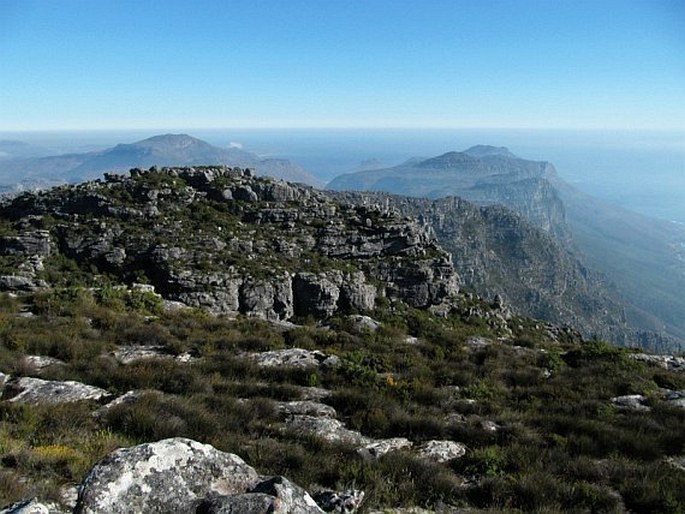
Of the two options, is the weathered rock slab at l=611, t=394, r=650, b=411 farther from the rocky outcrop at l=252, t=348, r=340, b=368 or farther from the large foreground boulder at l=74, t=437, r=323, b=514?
the large foreground boulder at l=74, t=437, r=323, b=514

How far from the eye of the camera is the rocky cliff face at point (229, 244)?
38.9 meters

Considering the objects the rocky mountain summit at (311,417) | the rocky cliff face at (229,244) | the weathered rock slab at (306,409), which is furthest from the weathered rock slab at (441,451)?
the rocky cliff face at (229,244)

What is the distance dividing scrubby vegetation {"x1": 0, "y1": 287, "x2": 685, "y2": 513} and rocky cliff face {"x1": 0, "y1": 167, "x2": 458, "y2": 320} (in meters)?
23.1

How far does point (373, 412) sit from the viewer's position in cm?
854

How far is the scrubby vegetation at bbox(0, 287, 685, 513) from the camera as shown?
6090mm

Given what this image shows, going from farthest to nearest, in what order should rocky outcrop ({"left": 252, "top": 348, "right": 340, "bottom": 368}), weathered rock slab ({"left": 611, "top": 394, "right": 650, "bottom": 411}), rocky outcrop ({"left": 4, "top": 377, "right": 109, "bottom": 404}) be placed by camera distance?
rocky outcrop ({"left": 252, "top": 348, "right": 340, "bottom": 368}) < weathered rock slab ({"left": 611, "top": 394, "right": 650, "bottom": 411}) < rocky outcrop ({"left": 4, "top": 377, "right": 109, "bottom": 404})

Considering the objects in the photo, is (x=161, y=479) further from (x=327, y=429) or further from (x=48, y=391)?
(x=48, y=391)

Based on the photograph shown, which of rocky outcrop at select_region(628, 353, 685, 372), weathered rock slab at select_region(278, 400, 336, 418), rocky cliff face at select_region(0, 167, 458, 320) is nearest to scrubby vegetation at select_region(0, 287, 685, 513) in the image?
weathered rock slab at select_region(278, 400, 336, 418)

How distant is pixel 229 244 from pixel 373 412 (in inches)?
1489

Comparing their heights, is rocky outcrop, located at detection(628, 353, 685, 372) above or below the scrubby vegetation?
below

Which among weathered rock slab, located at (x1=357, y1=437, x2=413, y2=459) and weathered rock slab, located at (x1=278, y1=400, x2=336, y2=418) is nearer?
weathered rock slab, located at (x1=357, y1=437, x2=413, y2=459)

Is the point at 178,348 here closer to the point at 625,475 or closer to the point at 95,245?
the point at 625,475

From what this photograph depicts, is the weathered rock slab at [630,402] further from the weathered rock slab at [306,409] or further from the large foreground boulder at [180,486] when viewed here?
the large foreground boulder at [180,486]

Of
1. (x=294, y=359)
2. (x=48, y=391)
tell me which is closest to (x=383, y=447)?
(x=294, y=359)
